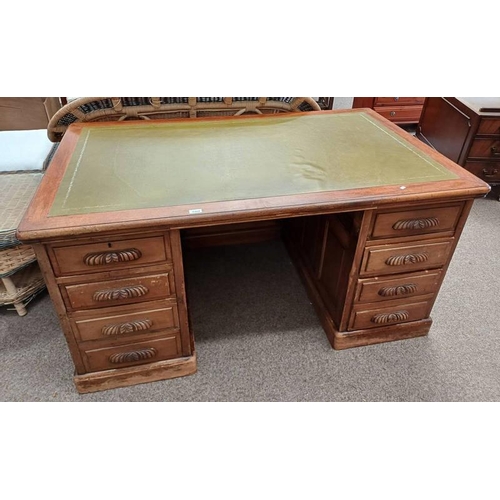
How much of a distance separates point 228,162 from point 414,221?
64 cm

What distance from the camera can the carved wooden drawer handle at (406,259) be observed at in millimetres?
1380

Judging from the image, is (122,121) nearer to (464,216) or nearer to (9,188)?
(9,188)

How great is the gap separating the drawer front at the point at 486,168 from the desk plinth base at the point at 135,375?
206cm

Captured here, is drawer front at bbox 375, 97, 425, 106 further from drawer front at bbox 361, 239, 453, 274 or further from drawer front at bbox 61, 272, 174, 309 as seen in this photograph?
drawer front at bbox 61, 272, 174, 309

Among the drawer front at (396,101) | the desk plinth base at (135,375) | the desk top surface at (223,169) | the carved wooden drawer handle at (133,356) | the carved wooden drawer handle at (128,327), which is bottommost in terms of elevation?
the desk plinth base at (135,375)

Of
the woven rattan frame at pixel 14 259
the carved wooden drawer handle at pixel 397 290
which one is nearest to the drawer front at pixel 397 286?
the carved wooden drawer handle at pixel 397 290

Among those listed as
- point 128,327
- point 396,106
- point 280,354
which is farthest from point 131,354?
point 396,106

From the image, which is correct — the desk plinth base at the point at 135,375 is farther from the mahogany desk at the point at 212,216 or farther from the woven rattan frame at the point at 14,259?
the woven rattan frame at the point at 14,259

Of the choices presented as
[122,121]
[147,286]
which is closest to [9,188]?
[122,121]

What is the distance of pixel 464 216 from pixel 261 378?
90cm

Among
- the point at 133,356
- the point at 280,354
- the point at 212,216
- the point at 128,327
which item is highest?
the point at 212,216

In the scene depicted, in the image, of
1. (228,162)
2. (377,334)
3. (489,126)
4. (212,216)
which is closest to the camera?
(212,216)

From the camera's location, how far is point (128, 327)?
4.25 ft

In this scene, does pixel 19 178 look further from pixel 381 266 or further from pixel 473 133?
pixel 473 133
